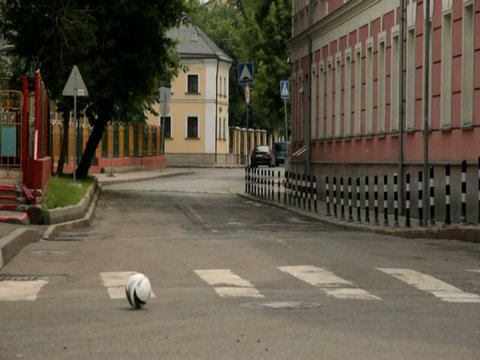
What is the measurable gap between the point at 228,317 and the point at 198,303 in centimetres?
112

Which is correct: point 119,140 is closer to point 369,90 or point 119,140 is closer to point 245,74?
point 245,74

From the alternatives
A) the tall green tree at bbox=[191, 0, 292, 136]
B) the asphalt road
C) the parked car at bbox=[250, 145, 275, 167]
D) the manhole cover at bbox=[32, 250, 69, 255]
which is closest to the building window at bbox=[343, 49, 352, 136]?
the asphalt road

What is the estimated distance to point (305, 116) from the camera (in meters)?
49.7

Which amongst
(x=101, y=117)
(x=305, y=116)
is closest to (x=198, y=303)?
(x=101, y=117)

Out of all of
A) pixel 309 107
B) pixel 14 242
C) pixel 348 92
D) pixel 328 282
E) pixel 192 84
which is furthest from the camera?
pixel 192 84

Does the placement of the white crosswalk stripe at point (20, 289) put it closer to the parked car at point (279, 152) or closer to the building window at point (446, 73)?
the building window at point (446, 73)

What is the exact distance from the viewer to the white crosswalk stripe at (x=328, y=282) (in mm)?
13141

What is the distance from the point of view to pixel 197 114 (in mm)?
109250

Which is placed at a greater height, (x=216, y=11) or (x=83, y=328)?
(x=216, y=11)

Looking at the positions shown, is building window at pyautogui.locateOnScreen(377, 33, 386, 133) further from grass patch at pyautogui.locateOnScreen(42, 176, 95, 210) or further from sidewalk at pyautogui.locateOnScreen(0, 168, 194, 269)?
grass patch at pyautogui.locateOnScreen(42, 176, 95, 210)

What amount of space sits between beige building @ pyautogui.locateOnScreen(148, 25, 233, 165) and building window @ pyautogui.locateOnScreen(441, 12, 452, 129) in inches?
3034

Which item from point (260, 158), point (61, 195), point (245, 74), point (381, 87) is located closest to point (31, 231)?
point (61, 195)

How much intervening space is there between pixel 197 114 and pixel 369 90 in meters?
71.3

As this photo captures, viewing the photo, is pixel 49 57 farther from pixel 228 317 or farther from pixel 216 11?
pixel 216 11
